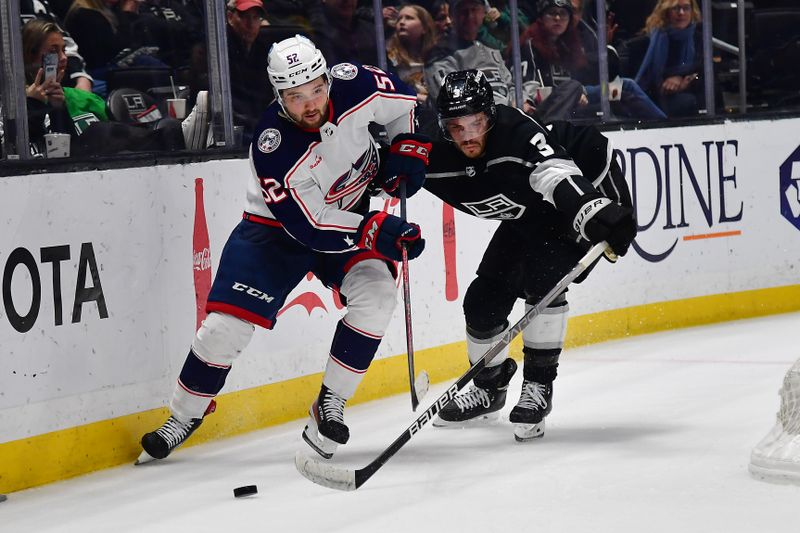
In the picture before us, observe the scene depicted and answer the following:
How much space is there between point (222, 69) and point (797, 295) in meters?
3.24

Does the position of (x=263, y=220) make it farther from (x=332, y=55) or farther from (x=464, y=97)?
(x=332, y=55)

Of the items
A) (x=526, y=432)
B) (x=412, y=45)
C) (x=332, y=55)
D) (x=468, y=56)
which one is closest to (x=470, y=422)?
(x=526, y=432)

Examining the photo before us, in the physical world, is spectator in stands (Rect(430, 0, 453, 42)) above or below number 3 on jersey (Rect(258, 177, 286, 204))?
above

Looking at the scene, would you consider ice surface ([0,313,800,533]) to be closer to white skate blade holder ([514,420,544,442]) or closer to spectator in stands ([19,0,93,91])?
white skate blade holder ([514,420,544,442])

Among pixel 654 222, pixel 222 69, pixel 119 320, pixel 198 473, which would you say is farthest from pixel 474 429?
pixel 654 222

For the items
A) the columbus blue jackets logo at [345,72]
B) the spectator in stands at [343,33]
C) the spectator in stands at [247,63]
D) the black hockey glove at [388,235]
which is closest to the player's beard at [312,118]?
the columbus blue jackets logo at [345,72]

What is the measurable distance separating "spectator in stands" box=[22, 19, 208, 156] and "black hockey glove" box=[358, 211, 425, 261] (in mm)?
909

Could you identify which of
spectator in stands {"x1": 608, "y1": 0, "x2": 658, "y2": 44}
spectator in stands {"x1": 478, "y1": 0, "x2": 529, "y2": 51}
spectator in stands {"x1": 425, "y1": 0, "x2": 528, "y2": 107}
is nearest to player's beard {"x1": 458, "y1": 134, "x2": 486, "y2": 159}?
spectator in stands {"x1": 425, "y1": 0, "x2": 528, "y2": 107}

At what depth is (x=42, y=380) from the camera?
3.55 meters

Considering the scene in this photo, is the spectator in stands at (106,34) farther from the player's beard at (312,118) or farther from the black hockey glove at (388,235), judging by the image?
the black hockey glove at (388,235)

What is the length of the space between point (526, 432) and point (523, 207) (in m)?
0.65

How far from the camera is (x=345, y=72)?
3.66m

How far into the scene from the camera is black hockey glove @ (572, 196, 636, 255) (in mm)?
3461

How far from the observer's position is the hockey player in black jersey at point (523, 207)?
3551mm
